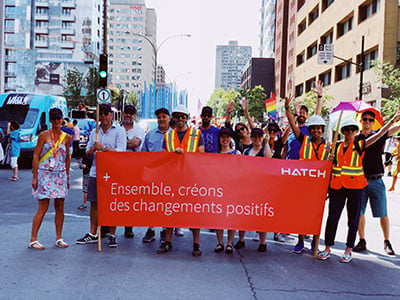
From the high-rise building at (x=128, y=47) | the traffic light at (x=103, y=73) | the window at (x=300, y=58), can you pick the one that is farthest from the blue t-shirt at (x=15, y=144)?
the high-rise building at (x=128, y=47)

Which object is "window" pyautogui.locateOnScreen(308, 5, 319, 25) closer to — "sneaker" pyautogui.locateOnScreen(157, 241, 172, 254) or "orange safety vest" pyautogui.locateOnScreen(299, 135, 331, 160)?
"orange safety vest" pyautogui.locateOnScreen(299, 135, 331, 160)

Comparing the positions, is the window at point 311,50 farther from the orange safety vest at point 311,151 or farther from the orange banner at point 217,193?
the orange banner at point 217,193

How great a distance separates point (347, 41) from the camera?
144ft

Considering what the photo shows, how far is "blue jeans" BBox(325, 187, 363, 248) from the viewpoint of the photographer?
6840mm

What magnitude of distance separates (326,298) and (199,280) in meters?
1.34

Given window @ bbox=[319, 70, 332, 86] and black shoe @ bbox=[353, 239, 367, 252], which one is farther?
window @ bbox=[319, 70, 332, 86]

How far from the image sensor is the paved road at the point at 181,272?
17.4 feet

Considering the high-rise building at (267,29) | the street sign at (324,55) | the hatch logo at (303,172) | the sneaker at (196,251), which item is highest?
the high-rise building at (267,29)

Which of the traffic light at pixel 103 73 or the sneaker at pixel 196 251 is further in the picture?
the traffic light at pixel 103 73

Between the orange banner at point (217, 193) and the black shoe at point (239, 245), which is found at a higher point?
the orange banner at point (217, 193)

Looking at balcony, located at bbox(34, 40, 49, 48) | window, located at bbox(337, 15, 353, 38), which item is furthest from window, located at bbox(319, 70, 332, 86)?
balcony, located at bbox(34, 40, 49, 48)

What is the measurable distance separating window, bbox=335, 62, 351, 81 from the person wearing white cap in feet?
128

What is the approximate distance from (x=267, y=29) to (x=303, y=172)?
118 m

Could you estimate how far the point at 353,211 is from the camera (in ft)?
22.5
